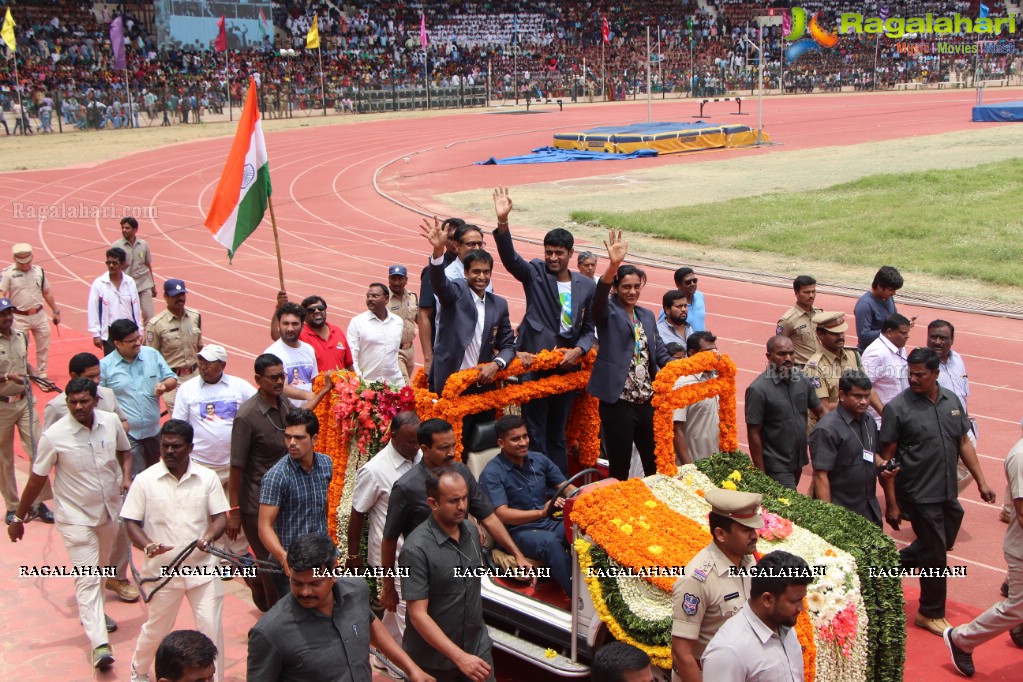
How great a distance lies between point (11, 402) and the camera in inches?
334

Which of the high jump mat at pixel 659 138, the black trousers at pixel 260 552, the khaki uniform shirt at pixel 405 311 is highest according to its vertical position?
the high jump mat at pixel 659 138

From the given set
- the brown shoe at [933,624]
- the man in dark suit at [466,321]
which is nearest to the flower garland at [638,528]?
the man in dark suit at [466,321]

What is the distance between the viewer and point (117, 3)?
49906 millimetres

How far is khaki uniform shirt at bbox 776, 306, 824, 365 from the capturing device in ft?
29.3

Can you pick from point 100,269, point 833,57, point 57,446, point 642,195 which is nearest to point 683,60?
point 833,57

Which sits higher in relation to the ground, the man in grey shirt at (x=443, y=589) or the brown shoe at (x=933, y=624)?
the man in grey shirt at (x=443, y=589)

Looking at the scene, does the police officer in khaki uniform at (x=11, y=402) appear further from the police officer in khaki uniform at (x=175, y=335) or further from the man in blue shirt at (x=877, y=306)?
the man in blue shirt at (x=877, y=306)

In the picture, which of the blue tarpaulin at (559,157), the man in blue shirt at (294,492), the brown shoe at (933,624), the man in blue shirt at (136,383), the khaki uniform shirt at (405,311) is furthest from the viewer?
the blue tarpaulin at (559,157)

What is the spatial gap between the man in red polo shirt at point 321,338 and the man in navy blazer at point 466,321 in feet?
5.09

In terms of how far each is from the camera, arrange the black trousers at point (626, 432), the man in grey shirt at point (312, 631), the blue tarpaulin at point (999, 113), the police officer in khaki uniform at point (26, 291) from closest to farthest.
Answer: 1. the man in grey shirt at point (312, 631)
2. the black trousers at point (626, 432)
3. the police officer in khaki uniform at point (26, 291)
4. the blue tarpaulin at point (999, 113)

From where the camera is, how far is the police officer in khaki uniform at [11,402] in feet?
27.5

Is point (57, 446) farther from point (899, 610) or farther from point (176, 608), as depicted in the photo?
point (899, 610)

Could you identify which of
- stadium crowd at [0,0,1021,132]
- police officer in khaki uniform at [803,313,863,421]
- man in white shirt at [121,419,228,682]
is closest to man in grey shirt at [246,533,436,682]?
man in white shirt at [121,419,228,682]

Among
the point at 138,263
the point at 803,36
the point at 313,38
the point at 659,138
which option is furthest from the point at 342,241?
the point at 803,36
